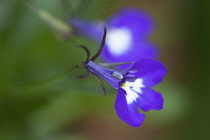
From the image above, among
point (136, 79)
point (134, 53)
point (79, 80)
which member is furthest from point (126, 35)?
point (136, 79)

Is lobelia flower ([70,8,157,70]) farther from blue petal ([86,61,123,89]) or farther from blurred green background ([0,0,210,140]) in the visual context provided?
blue petal ([86,61,123,89])

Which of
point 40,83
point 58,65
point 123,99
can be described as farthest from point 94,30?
point 123,99

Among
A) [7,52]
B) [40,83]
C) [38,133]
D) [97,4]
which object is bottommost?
[38,133]

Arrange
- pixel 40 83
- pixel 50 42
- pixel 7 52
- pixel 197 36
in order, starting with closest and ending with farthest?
pixel 40 83
pixel 7 52
pixel 50 42
pixel 197 36

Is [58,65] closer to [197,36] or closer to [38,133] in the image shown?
[38,133]

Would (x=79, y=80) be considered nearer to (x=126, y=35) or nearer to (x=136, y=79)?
(x=126, y=35)

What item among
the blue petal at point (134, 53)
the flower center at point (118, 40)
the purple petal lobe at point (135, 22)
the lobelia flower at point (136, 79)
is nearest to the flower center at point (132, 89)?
the lobelia flower at point (136, 79)

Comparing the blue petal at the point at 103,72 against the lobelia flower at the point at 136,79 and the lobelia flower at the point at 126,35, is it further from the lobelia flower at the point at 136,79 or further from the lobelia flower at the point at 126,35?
the lobelia flower at the point at 126,35
